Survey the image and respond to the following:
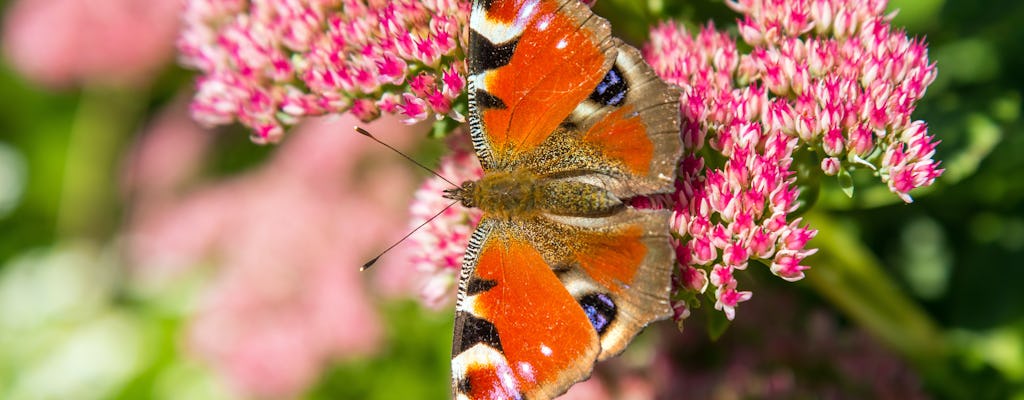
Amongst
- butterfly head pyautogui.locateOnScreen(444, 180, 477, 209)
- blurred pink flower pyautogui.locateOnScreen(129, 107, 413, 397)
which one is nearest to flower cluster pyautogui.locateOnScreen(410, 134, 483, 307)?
butterfly head pyautogui.locateOnScreen(444, 180, 477, 209)

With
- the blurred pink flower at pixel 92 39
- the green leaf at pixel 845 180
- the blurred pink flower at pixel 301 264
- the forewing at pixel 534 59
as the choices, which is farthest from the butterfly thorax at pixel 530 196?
the blurred pink flower at pixel 92 39

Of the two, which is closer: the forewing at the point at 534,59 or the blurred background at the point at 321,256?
the forewing at the point at 534,59

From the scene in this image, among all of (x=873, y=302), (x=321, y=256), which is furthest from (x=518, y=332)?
(x=321, y=256)

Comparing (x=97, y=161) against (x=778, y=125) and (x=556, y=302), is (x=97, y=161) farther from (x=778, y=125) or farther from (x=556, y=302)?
(x=778, y=125)

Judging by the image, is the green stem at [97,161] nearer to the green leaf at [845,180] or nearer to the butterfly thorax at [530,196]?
the butterfly thorax at [530,196]

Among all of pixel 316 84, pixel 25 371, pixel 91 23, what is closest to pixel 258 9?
pixel 316 84

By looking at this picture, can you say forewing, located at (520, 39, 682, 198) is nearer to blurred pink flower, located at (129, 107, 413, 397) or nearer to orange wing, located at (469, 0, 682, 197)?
orange wing, located at (469, 0, 682, 197)
